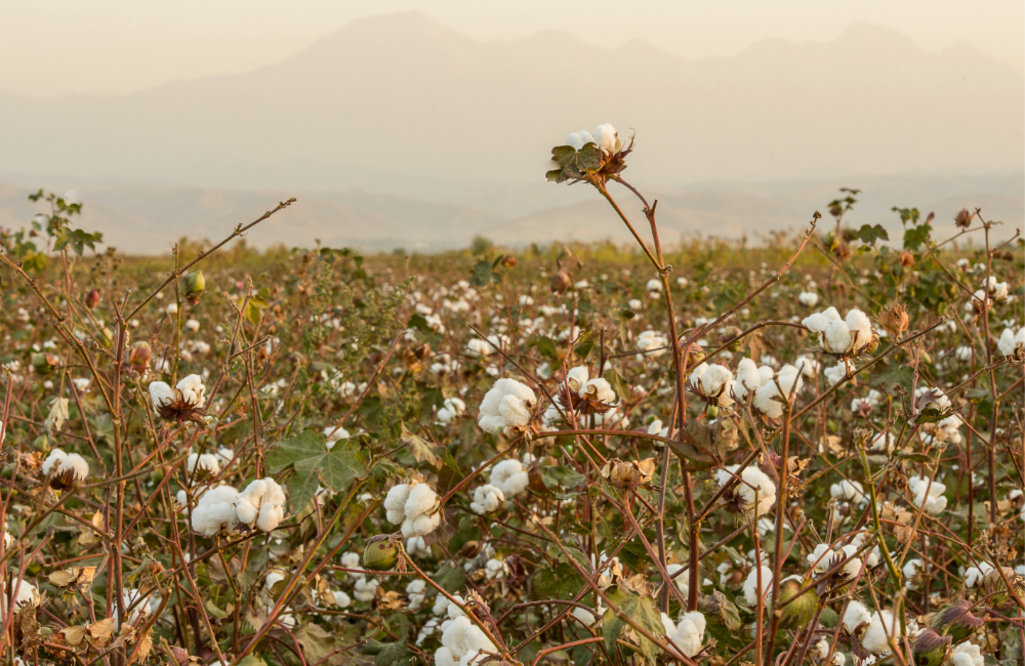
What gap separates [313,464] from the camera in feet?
3.52

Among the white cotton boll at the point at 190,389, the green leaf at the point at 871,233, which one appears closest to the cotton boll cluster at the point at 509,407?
the white cotton boll at the point at 190,389

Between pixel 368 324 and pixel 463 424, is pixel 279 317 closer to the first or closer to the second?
pixel 368 324

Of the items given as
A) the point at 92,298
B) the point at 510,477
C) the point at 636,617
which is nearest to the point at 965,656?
the point at 636,617

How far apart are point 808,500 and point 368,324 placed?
5.24 feet

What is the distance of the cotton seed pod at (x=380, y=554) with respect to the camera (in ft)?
3.04

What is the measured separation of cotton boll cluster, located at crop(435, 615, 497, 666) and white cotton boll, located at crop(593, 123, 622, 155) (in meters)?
0.64

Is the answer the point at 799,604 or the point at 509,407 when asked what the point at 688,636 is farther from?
the point at 509,407

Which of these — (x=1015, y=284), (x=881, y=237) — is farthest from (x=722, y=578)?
(x=1015, y=284)

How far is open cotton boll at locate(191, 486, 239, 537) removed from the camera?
1.05 metres

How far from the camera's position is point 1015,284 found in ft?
13.2

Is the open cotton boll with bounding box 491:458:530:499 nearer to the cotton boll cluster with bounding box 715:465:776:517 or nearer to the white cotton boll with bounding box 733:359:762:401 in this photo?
the cotton boll cluster with bounding box 715:465:776:517

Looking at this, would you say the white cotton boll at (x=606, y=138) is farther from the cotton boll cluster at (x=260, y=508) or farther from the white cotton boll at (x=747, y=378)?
the cotton boll cluster at (x=260, y=508)

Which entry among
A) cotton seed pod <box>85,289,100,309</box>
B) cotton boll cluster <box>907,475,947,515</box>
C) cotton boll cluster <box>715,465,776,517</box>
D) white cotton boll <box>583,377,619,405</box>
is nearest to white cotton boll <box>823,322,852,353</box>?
cotton boll cluster <box>715,465,776,517</box>

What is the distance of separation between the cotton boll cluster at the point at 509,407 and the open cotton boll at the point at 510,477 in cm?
34
